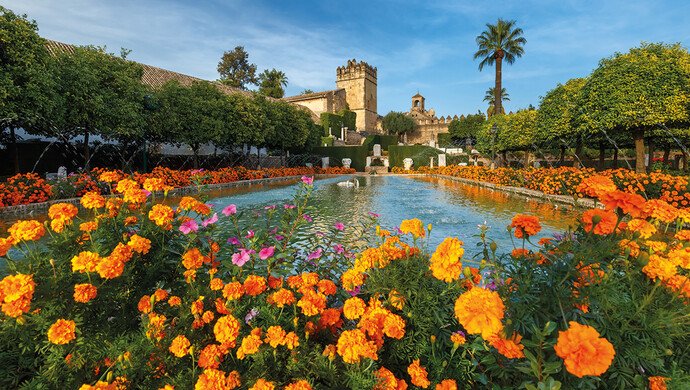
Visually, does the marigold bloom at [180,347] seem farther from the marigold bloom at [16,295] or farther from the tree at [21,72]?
the tree at [21,72]

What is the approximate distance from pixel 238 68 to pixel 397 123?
26.9m

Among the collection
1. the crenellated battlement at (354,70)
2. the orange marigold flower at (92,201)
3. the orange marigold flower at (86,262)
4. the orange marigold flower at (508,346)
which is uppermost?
the crenellated battlement at (354,70)

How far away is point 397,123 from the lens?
58562 mm

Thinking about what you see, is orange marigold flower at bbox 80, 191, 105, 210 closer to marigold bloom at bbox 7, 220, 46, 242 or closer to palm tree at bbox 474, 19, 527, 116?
marigold bloom at bbox 7, 220, 46, 242

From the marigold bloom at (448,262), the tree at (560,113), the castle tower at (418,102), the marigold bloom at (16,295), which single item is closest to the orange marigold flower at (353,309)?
the marigold bloom at (448,262)

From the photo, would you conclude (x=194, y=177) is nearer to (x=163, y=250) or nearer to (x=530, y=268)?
(x=163, y=250)

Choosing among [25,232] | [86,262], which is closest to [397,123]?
[25,232]

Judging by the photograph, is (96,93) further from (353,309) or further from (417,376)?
(417,376)

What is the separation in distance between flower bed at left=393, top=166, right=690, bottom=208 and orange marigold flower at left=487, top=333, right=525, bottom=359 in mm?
2168

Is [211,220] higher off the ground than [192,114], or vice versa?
[192,114]

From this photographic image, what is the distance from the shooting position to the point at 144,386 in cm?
146

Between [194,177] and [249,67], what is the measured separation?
5509 cm

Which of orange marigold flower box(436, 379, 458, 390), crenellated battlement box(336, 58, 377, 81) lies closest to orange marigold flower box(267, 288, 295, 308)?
orange marigold flower box(436, 379, 458, 390)

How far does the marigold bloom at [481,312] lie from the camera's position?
1.12 meters
